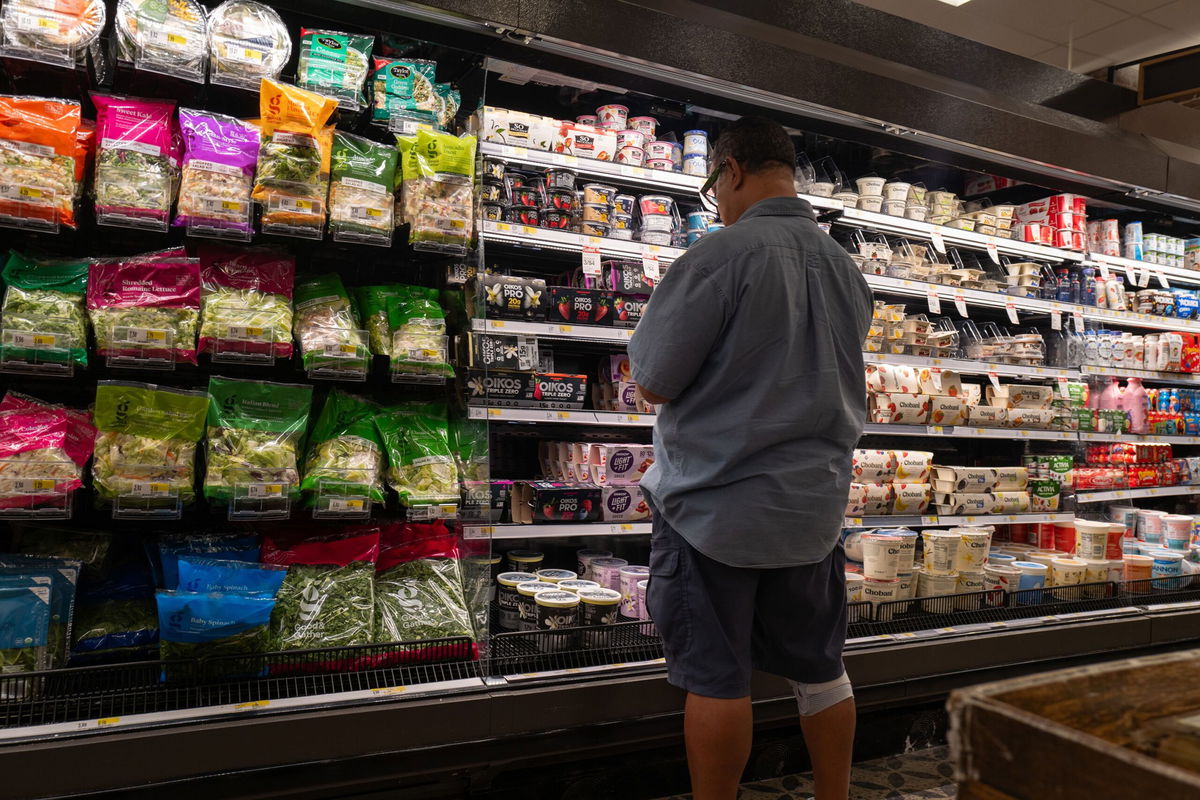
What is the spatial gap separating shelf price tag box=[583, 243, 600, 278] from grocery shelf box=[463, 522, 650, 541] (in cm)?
86

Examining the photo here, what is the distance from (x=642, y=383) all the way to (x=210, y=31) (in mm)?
1540

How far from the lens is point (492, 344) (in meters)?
2.57

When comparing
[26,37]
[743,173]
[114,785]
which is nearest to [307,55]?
[26,37]

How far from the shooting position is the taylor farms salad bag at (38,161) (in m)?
1.93

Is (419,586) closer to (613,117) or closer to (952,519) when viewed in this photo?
(613,117)

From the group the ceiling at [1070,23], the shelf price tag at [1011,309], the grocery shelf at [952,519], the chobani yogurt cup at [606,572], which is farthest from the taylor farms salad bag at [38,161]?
the ceiling at [1070,23]

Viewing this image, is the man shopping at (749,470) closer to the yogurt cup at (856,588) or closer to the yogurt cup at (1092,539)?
the yogurt cup at (856,588)

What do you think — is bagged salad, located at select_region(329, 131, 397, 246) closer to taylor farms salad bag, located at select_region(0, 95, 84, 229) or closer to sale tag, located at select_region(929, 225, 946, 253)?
taylor farms salad bag, located at select_region(0, 95, 84, 229)

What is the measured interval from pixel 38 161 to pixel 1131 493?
470 cm

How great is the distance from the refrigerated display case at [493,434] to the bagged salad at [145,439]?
15 mm

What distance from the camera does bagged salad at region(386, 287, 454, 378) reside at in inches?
95.0

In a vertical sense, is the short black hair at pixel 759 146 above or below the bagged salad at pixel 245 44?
below

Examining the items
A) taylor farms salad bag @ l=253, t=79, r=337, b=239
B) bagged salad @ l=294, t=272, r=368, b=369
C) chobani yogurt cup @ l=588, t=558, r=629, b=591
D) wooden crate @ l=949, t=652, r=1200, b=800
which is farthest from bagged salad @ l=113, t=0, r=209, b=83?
wooden crate @ l=949, t=652, r=1200, b=800

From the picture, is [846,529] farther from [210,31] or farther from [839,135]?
[210,31]
